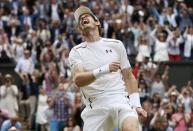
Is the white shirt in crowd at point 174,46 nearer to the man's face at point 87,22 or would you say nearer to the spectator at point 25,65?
the spectator at point 25,65

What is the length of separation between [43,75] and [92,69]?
601 inches

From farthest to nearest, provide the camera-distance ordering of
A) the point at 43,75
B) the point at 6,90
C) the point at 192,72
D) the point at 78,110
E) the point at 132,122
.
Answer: the point at 192,72
the point at 43,75
the point at 6,90
the point at 78,110
the point at 132,122

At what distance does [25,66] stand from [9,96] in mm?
2381

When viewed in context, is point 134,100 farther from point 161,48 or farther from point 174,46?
point 174,46

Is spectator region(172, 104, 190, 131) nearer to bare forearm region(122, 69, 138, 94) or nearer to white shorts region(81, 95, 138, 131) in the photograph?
bare forearm region(122, 69, 138, 94)

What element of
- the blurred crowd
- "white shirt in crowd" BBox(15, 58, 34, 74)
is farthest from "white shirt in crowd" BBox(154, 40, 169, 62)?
"white shirt in crowd" BBox(15, 58, 34, 74)

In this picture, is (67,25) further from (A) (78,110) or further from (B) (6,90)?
(A) (78,110)

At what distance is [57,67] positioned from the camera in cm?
2656

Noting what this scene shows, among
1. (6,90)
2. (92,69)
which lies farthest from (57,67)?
(92,69)

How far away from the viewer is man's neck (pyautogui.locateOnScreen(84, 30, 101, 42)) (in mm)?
11109

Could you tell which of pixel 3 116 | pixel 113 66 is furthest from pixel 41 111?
pixel 113 66

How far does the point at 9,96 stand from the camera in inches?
968

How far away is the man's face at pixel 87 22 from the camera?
11023mm

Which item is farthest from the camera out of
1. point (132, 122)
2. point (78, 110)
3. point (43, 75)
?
point (43, 75)
